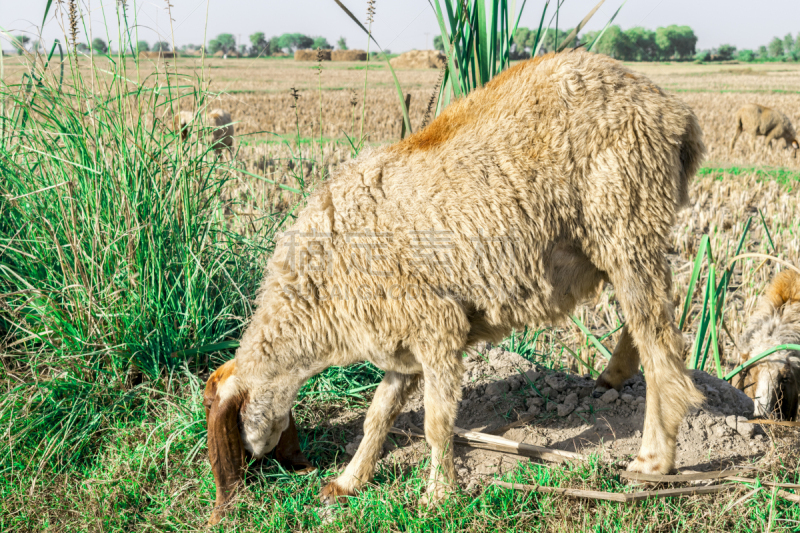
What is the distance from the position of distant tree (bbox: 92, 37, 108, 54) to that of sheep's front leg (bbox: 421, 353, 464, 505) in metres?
2.82

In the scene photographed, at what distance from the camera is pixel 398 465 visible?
10.3 feet

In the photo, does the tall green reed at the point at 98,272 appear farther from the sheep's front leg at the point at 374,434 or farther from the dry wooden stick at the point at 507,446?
the dry wooden stick at the point at 507,446

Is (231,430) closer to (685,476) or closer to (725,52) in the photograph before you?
(685,476)

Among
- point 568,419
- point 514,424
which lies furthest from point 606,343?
point 514,424

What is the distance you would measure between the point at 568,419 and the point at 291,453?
164 centimetres

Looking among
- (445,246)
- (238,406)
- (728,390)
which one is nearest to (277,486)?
(238,406)

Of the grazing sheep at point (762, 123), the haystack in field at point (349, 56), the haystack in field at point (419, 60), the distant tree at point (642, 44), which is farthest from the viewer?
the distant tree at point (642, 44)

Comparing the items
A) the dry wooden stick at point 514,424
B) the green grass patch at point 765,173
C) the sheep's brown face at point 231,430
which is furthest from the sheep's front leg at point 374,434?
the green grass patch at point 765,173

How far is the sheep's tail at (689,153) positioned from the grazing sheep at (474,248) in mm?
17

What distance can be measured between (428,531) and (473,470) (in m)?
0.60

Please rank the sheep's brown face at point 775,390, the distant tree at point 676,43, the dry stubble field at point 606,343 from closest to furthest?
1. the dry stubble field at point 606,343
2. the sheep's brown face at point 775,390
3. the distant tree at point 676,43

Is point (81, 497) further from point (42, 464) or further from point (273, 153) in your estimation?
point (273, 153)

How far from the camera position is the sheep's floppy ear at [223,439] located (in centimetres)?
252

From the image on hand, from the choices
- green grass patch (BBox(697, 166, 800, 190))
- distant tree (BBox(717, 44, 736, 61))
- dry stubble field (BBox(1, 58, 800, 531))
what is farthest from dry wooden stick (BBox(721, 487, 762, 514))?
distant tree (BBox(717, 44, 736, 61))
